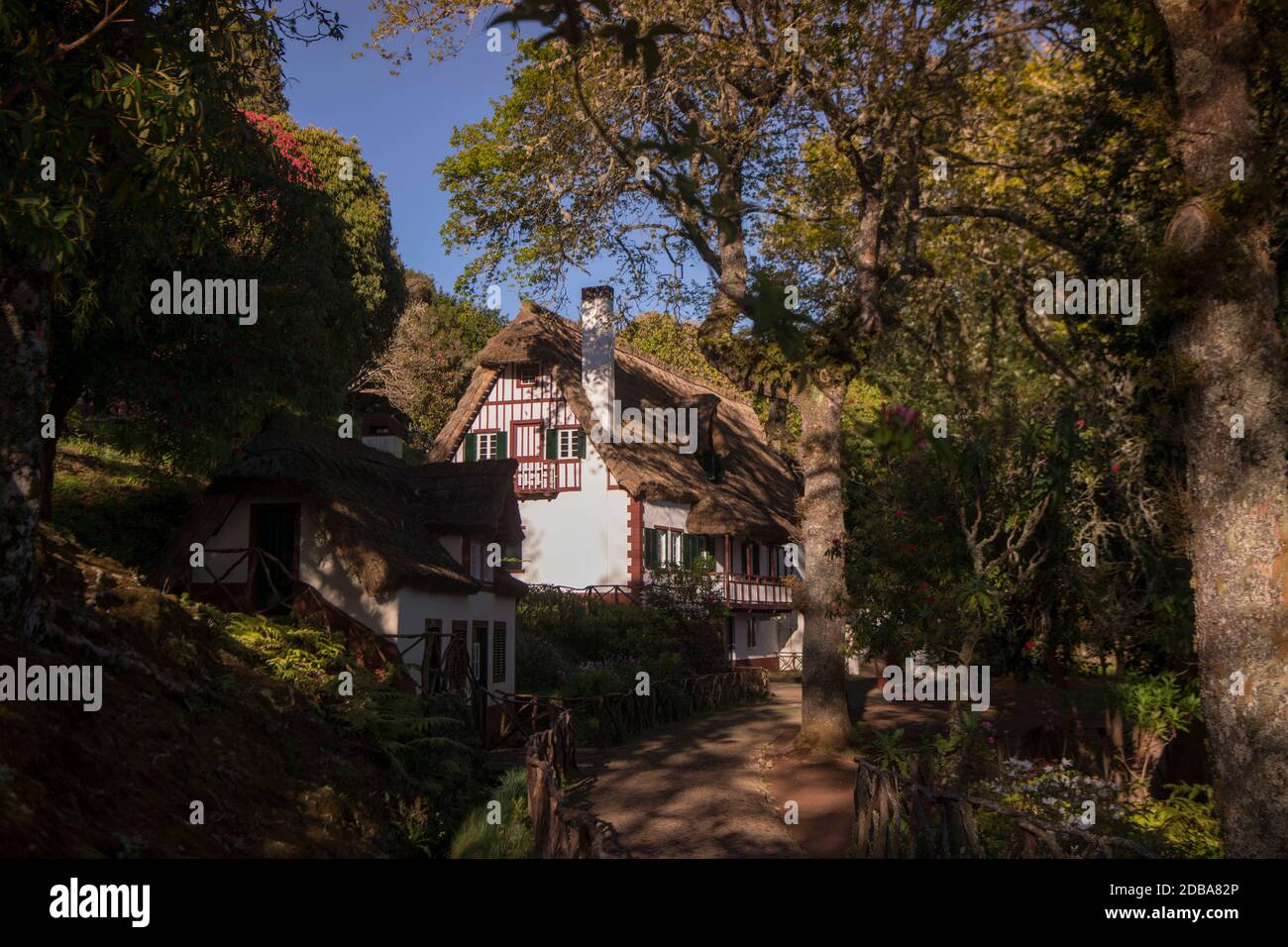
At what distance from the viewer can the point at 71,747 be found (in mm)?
10195

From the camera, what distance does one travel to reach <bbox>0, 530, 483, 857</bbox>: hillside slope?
943 centimetres

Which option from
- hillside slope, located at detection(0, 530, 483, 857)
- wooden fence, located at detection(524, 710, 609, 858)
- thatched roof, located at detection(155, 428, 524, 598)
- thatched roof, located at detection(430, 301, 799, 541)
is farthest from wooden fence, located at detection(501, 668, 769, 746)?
thatched roof, located at detection(430, 301, 799, 541)

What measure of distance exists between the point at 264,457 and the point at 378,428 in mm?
8674

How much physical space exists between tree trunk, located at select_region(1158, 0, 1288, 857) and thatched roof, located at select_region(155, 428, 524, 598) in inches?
567

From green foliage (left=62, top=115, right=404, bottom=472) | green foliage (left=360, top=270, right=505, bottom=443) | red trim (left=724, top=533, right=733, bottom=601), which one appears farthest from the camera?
green foliage (left=360, top=270, right=505, bottom=443)

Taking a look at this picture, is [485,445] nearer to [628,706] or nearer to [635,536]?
[635,536]

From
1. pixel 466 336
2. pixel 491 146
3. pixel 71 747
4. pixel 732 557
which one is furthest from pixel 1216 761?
pixel 466 336

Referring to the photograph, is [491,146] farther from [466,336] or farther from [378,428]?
[466,336]

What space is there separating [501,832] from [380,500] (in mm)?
10979

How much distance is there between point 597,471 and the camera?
124 ft

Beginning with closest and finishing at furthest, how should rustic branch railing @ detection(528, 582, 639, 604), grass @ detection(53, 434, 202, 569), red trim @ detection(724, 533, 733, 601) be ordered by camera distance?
grass @ detection(53, 434, 202, 569) → rustic branch railing @ detection(528, 582, 639, 604) → red trim @ detection(724, 533, 733, 601)

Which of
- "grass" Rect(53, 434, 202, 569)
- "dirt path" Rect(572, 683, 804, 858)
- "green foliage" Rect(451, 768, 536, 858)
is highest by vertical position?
"grass" Rect(53, 434, 202, 569)

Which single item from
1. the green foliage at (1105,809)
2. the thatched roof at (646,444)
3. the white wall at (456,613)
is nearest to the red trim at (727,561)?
the thatched roof at (646,444)

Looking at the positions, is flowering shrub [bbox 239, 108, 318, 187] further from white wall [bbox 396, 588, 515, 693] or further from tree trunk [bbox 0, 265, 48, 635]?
tree trunk [bbox 0, 265, 48, 635]
